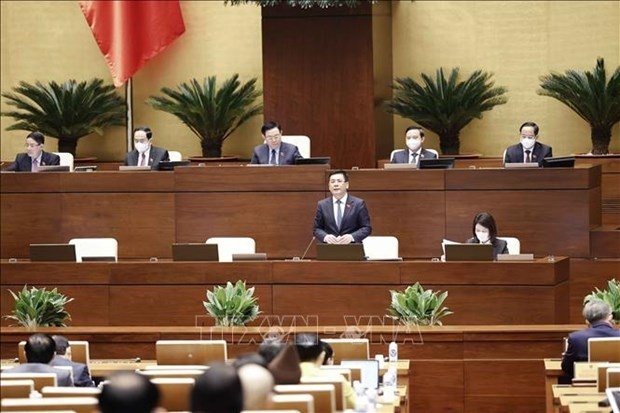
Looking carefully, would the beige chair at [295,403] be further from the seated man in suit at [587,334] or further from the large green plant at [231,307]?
the large green plant at [231,307]

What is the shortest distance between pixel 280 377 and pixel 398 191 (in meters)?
6.86

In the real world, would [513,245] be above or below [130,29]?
below

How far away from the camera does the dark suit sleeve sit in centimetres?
1405

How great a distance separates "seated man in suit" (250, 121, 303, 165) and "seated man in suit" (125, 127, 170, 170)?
1091mm

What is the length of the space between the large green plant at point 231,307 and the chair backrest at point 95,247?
210cm

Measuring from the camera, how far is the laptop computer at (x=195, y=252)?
44.9ft

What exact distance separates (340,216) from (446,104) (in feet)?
13.7

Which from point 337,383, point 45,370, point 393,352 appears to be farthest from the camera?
point 393,352

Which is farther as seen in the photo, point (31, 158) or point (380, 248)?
point (31, 158)

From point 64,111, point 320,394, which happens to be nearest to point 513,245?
point 320,394

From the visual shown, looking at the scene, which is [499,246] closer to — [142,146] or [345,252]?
[345,252]

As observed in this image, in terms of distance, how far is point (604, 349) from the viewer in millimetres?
10438

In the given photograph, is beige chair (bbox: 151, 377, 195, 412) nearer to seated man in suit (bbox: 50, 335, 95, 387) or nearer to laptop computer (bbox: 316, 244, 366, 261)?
seated man in suit (bbox: 50, 335, 95, 387)

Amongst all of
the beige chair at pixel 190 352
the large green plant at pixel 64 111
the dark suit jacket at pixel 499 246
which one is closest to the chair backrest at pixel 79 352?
the beige chair at pixel 190 352
